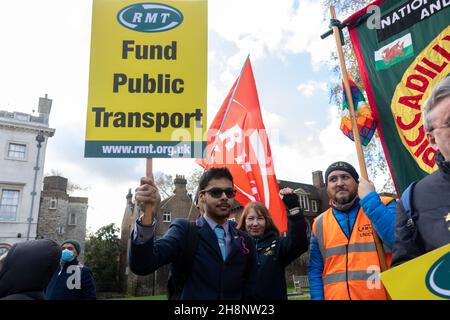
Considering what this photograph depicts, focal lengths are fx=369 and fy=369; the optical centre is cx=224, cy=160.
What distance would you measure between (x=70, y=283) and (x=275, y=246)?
3228 mm

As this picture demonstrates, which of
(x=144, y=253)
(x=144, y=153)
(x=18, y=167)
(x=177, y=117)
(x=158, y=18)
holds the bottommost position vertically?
(x=144, y=253)

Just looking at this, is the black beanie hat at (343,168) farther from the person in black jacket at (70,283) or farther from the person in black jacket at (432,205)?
the person in black jacket at (70,283)

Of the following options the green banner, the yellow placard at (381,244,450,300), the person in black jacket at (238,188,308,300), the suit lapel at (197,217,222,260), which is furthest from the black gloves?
the yellow placard at (381,244,450,300)

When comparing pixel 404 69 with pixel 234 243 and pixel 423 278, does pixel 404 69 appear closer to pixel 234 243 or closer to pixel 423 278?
pixel 234 243

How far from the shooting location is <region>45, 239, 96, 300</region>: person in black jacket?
16.3 feet

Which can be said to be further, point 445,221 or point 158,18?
point 158,18

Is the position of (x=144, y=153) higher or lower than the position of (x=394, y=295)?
higher

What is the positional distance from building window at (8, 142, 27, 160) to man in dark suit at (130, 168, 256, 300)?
2752 cm
